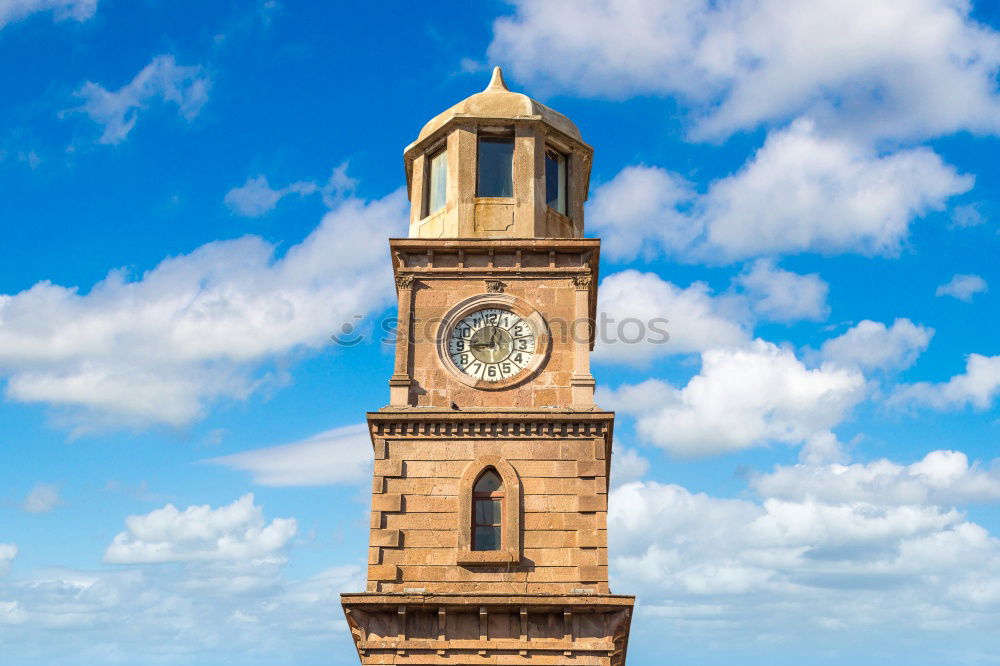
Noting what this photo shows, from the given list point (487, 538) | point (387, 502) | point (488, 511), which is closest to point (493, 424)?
point (488, 511)

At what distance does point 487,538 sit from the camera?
28.3 metres

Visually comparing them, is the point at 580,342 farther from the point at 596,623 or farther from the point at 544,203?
the point at 596,623

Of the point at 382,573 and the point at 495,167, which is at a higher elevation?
the point at 495,167

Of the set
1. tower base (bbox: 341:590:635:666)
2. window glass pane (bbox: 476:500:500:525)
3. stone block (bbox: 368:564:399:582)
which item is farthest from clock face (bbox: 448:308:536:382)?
tower base (bbox: 341:590:635:666)

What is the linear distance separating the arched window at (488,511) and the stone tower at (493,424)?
0.04 m

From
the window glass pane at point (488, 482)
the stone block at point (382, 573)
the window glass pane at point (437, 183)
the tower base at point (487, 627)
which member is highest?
the window glass pane at point (437, 183)

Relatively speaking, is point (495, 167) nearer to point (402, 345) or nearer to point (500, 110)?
point (500, 110)

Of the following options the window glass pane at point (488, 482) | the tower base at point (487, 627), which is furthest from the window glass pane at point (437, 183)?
the tower base at point (487, 627)

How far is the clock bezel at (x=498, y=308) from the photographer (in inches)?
1192

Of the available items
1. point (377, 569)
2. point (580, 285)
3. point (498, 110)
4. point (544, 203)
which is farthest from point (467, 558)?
point (498, 110)

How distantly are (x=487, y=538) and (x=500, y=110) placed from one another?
12.9 m

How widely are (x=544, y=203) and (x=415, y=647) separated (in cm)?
1320

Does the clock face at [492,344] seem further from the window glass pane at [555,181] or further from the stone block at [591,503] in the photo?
the window glass pane at [555,181]

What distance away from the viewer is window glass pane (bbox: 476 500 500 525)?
28.5 meters
